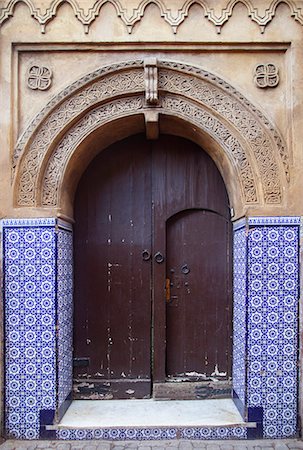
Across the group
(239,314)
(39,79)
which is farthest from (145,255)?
(39,79)

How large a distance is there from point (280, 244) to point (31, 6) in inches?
110

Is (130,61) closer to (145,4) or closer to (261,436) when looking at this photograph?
(145,4)

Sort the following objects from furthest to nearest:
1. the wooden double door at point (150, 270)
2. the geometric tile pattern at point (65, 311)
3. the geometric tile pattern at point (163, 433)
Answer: the wooden double door at point (150, 270) < the geometric tile pattern at point (65, 311) < the geometric tile pattern at point (163, 433)

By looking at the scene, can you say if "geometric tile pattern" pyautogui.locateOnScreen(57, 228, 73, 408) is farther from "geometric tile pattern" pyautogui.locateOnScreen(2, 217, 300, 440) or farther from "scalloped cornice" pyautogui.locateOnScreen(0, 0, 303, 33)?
"scalloped cornice" pyautogui.locateOnScreen(0, 0, 303, 33)

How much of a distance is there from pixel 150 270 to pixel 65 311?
0.87 m

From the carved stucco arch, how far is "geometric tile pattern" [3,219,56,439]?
0.30 meters

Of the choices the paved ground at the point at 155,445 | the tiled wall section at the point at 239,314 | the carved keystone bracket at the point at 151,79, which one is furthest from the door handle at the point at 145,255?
the paved ground at the point at 155,445

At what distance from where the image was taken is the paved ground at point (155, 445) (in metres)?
3.79

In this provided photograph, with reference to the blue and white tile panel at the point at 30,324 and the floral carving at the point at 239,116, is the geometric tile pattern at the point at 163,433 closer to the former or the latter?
the blue and white tile panel at the point at 30,324

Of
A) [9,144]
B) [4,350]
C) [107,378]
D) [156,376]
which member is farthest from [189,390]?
[9,144]

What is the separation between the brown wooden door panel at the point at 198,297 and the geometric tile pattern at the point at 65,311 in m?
0.89

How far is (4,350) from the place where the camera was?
3.93 metres

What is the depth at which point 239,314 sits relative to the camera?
416 centimetres

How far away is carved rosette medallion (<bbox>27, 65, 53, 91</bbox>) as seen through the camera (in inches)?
157
